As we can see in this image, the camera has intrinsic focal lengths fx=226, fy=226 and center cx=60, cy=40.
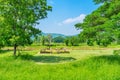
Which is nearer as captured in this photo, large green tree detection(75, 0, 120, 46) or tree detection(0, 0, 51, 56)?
large green tree detection(75, 0, 120, 46)

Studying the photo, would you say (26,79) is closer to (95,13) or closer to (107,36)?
(107,36)

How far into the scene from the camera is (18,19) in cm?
2255

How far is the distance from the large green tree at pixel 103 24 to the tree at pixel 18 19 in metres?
6.97

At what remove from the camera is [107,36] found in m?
13.4

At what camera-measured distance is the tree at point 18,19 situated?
2158 centimetres

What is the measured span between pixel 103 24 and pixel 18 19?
11.0 m

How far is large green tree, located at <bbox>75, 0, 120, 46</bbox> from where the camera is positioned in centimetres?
1313

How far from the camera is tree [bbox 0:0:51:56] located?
21.6 meters

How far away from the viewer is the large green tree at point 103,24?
43.1 feet

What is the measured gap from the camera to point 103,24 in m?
14.0

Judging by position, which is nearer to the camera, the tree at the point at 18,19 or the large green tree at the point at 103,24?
the large green tree at the point at 103,24

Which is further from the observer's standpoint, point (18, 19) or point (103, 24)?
point (18, 19)

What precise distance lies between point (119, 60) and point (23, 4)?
12502 mm

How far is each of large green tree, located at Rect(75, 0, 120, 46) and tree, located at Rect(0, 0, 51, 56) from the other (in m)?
6.97
